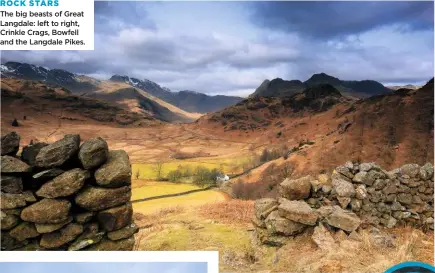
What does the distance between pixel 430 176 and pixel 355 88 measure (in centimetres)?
18011

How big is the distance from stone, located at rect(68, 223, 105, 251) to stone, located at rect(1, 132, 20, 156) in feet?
9.25

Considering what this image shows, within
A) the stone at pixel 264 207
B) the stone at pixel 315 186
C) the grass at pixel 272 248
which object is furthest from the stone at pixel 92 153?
the stone at pixel 315 186

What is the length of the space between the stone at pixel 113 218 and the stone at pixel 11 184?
2089 millimetres

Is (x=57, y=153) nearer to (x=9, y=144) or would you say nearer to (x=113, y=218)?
(x=9, y=144)

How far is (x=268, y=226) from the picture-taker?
43.1 ft

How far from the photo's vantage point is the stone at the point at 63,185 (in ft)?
30.6

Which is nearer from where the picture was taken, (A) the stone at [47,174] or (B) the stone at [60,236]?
(A) the stone at [47,174]

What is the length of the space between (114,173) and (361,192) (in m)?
9.05

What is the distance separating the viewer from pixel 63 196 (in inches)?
376

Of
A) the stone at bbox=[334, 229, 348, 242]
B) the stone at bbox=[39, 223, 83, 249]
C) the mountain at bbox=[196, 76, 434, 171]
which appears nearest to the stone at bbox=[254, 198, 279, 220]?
the stone at bbox=[334, 229, 348, 242]

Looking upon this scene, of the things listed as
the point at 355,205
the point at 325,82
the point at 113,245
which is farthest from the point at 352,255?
the point at 325,82

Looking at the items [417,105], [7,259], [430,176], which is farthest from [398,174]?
[417,105]

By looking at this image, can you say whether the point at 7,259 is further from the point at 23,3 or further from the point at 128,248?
the point at 23,3

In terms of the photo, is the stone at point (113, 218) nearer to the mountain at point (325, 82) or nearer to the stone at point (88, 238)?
the stone at point (88, 238)
